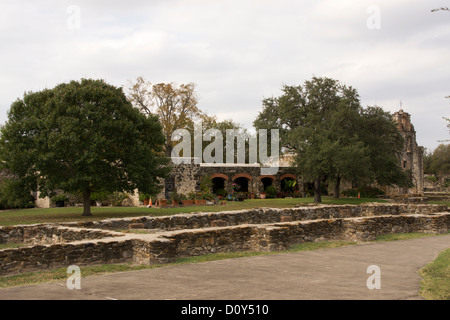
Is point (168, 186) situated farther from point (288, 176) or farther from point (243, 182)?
point (288, 176)

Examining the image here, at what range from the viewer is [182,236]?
11344 millimetres

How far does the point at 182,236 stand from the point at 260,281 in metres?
3.71

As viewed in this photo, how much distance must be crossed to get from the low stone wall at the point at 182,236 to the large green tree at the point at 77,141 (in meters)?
5.65

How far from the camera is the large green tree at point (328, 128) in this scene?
3100cm

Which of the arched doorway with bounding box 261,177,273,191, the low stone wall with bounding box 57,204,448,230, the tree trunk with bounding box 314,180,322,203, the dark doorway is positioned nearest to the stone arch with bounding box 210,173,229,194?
the arched doorway with bounding box 261,177,273,191

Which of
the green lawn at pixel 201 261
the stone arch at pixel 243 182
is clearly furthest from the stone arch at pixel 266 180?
the green lawn at pixel 201 261

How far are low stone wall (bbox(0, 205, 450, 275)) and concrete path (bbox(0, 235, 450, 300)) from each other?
1296 mm

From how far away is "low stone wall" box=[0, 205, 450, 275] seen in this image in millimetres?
9789

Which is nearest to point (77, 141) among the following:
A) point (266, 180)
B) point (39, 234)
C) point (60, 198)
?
point (39, 234)

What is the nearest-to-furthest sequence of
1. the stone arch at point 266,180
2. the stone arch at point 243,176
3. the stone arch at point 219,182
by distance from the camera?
the stone arch at point 219,182 < the stone arch at point 243,176 < the stone arch at point 266,180

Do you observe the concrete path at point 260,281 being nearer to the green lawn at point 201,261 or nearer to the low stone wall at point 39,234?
the green lawn at point 201,261

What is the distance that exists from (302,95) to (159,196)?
1326cm
